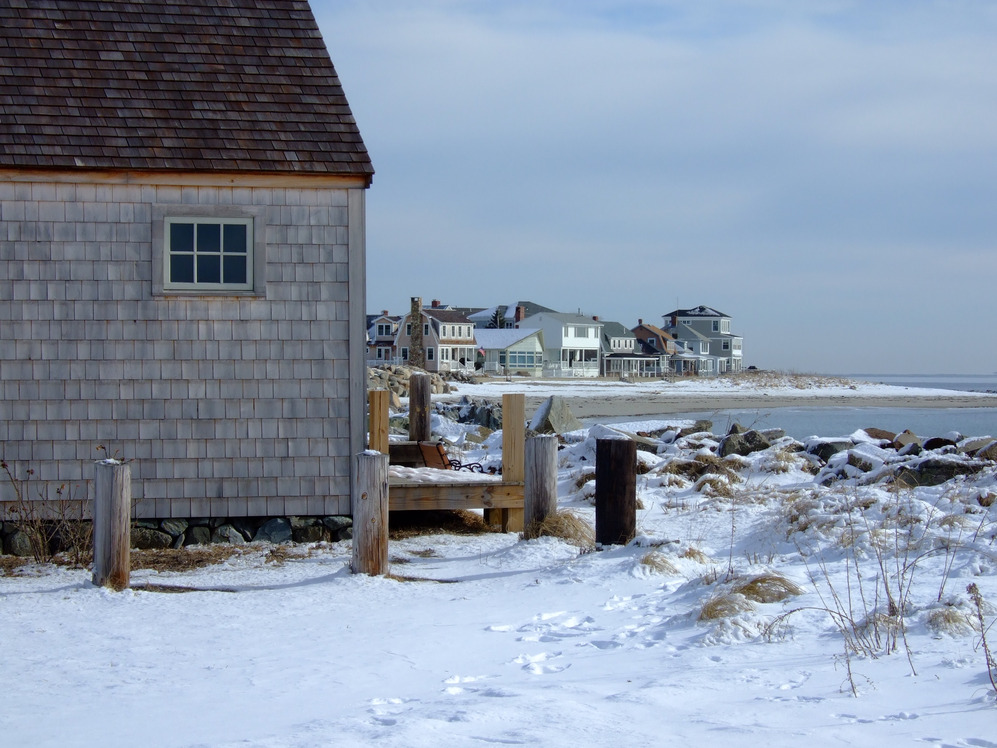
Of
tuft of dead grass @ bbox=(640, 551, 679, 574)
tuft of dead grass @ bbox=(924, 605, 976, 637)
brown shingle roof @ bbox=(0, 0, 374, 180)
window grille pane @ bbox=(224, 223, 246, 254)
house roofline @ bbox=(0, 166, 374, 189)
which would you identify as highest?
brown shingle roof @ bbox=(0, 0, 374, 180)

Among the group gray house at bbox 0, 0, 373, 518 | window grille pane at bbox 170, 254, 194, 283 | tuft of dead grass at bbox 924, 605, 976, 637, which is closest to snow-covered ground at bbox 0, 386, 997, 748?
tuft of dead grass at bbox 924, 605, 976, 637

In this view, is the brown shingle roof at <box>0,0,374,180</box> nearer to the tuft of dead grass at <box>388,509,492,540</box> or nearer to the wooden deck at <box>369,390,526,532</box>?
the wooden deck at <box>369,390,526,532</box>

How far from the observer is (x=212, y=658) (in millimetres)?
5496

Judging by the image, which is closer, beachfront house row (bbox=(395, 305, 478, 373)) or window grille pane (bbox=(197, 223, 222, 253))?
window grille pane (bbox=(197, 223, 222, 253))

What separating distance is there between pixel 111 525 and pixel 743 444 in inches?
433

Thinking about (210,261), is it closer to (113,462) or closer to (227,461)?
(227,461)

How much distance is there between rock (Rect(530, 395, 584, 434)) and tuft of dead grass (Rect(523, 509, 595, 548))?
10244mm

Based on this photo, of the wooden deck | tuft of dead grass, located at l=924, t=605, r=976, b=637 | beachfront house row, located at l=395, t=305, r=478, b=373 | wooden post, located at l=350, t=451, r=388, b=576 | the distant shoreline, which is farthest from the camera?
beachfront house row, located at l=395, t=305, r=478, b=373

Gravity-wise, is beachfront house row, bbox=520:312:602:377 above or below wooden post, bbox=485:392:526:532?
above

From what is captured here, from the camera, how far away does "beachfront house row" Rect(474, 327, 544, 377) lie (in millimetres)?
81938

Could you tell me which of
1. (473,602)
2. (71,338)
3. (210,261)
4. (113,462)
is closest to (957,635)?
(473,602)

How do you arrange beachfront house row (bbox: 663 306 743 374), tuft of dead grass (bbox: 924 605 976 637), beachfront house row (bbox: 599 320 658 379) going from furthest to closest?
beachfront house row (bbox: 663 306 743 374) < beachfront house row (bbox: 599 320 658 379) < tuft of dead grass (bbox: 924 605 976 637)

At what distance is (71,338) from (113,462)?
7.59 feet

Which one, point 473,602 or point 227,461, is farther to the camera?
point 227,461
